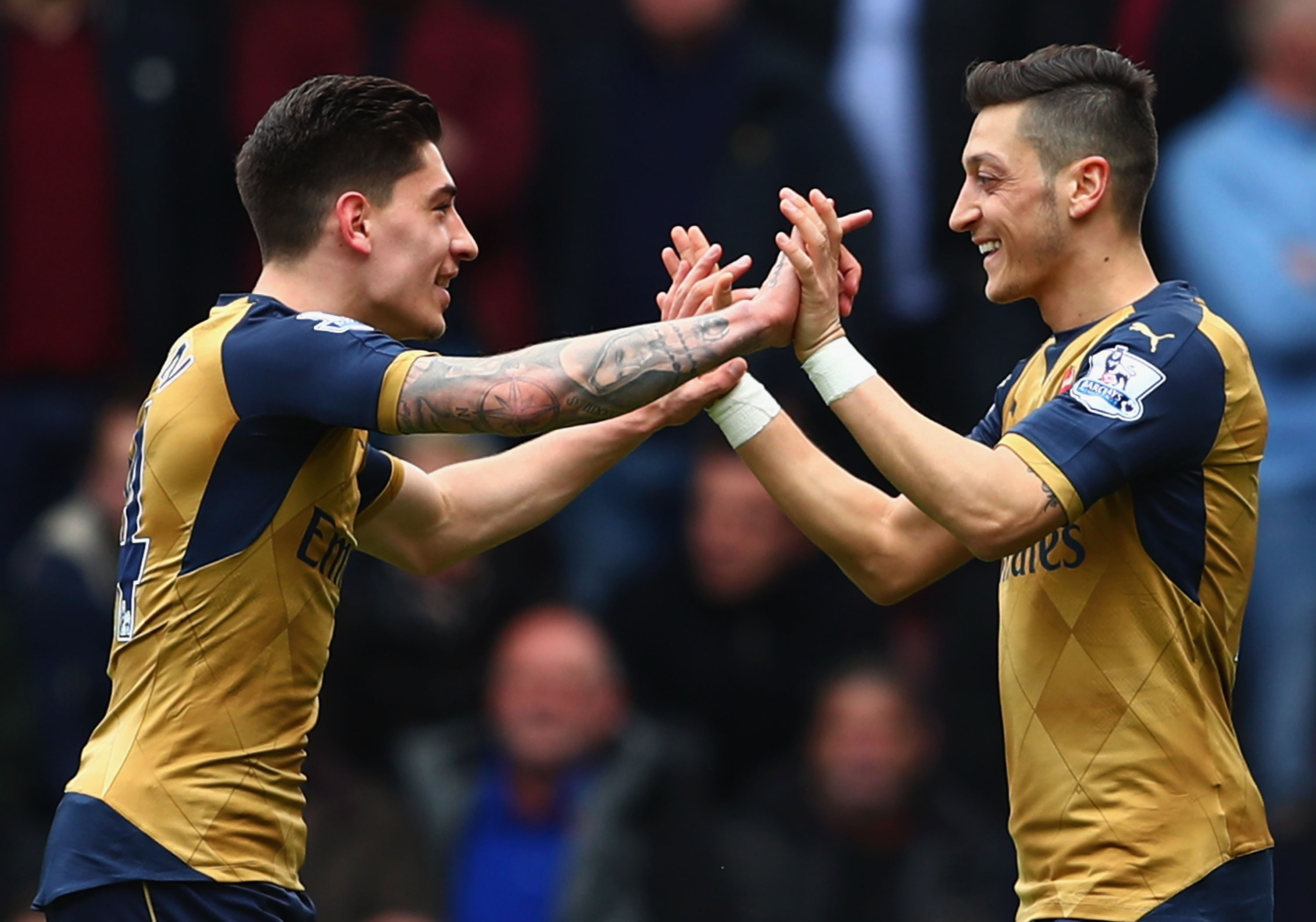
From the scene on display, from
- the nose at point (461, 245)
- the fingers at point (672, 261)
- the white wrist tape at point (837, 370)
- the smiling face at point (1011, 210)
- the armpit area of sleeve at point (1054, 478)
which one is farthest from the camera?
the fingers at point (672, 261)

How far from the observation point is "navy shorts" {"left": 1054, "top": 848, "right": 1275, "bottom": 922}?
16.9 feet

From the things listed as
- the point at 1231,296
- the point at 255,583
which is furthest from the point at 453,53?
the point at 255,583

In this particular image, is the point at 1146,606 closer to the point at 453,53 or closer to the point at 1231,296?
the point at 1231,296

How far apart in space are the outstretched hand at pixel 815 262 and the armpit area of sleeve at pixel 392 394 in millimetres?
1136

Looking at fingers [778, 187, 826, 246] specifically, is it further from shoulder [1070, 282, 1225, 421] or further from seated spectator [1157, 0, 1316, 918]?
seated spectator [1157, 0, 1316, 918]

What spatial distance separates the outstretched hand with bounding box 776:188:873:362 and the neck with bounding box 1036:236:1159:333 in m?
0.56

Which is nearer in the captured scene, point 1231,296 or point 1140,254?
point 1140,254

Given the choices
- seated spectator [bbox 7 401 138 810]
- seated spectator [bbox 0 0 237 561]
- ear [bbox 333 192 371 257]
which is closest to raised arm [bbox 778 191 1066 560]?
ear [bbox 333 192 371 257]

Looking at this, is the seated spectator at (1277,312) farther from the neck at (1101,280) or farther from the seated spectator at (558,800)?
the neck at (1101,280)

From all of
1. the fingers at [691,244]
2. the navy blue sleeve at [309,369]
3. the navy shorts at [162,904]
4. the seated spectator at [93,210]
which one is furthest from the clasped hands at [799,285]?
the seated spectator at [93,210]

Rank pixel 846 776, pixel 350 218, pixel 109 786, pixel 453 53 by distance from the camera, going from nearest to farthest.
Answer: pixel 109 786 → pixel 350 218 → pixel 846 776 → pixel 453 53

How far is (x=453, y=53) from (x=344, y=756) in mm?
3288

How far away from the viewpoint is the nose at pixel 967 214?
574 cm

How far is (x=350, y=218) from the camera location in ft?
18.3
